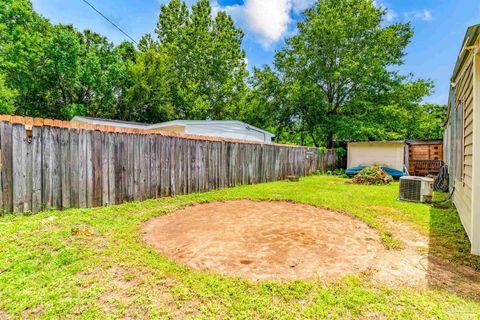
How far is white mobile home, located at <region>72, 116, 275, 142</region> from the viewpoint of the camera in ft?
38.0

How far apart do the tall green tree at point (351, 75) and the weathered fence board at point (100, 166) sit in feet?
35.5

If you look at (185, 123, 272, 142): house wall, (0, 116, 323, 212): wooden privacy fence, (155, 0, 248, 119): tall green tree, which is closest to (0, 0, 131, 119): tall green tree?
(155, 0, 248, 119): tall green tree

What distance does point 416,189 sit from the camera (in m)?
6.10

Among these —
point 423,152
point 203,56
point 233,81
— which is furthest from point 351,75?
point 203,56

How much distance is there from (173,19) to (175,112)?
930cm

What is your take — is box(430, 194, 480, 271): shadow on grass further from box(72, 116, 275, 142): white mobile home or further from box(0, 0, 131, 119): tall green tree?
box(0, 0, 131, 119): tall green tree

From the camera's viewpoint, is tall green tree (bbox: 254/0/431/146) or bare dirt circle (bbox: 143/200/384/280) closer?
bare dirt circle (bbox: 143/200/384/280)

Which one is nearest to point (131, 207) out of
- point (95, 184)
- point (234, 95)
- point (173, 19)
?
point (95, 184)

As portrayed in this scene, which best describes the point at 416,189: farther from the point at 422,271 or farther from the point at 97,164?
the point at 97,164

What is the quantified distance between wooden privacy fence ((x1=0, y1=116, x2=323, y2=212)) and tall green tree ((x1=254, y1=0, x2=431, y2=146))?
11133 mm

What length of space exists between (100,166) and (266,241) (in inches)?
150

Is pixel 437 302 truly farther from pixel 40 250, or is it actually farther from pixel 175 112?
pixel 175 112

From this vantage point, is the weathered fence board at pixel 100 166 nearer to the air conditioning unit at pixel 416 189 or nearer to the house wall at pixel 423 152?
the air conditioning unit at pixel 416 189

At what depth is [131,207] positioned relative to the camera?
512 centimetres
